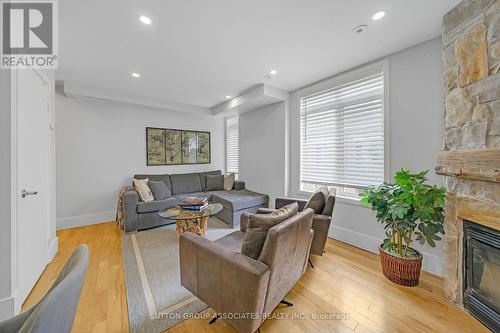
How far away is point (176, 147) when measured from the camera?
4891mm

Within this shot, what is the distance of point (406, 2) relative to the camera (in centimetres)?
170

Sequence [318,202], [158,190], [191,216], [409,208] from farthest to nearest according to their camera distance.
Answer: [158,190], [191,216], [318,202], [409,208]

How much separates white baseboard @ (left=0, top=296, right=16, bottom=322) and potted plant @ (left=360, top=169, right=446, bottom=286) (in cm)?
324

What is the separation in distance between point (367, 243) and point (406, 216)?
0.96 metres

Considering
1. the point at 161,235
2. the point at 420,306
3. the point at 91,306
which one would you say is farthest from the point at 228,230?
the point at 420,306

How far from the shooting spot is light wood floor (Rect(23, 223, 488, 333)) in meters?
1.53

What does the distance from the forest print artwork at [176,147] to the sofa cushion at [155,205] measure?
4.20 feet

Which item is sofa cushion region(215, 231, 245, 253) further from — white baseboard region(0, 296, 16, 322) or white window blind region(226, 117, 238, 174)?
white window blind region(226, 117, 238, 174)

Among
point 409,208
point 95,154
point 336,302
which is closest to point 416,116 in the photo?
point 409,208

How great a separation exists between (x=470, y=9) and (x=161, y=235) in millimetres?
4367

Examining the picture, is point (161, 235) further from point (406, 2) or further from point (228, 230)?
point (406, 2)

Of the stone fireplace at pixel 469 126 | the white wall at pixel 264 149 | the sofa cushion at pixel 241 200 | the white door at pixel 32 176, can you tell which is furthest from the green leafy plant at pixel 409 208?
the white door at pixel 32 176

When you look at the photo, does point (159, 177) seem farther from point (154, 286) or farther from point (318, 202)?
point (318, 202)

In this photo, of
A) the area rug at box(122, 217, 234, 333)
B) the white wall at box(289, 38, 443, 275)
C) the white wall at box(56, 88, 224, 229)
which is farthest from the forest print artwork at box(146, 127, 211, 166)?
the white wall at box(289, 38, 443, 275)
